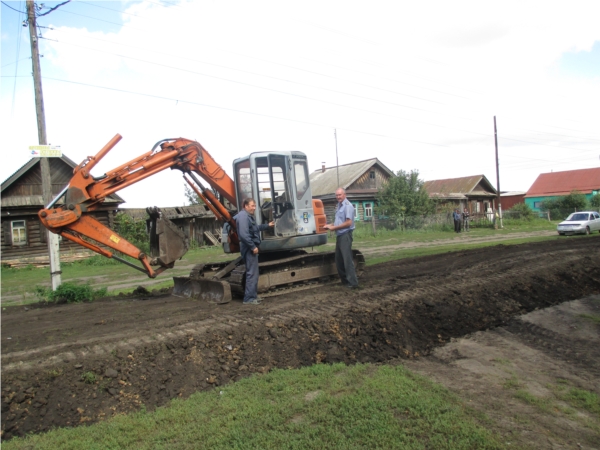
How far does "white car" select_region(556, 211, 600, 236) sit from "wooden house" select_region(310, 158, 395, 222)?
14297mm

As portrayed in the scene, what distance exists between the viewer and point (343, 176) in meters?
40.6

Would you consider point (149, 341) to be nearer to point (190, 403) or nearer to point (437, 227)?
point (190, 403)

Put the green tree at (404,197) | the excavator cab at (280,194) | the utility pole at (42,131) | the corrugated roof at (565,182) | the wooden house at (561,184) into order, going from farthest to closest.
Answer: the corrugated roof at (565,182) < the wooden house at (561,184) < the green tree at (404,197) < the utility pole at (42,131) < the excavator cab at (280,194)

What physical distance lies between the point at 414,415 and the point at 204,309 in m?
4.80

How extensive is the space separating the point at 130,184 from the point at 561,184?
71.1 metres

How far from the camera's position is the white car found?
78.9ft

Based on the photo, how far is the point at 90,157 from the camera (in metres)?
8.23

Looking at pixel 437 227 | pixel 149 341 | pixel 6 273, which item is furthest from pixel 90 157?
pixel 437 227

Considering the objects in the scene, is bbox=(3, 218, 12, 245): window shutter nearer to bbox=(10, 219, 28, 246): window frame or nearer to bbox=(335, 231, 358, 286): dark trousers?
bbox=(10, 219, 28, 246): window frame

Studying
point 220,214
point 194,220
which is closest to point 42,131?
point 220,214

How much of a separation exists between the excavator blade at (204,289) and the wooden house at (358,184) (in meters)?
25.8

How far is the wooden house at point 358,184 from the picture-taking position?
37.4 metres

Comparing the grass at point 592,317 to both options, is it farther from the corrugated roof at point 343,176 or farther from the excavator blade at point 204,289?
the corrugated roof at point 343,176

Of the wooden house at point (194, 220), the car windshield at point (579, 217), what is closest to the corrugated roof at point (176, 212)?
the wooden house at point (194, 220)
